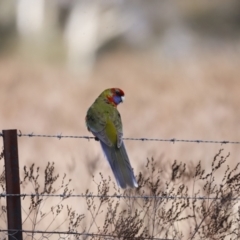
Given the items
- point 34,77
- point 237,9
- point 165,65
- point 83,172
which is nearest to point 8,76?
point 34,77

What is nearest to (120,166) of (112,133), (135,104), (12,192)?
(112,133)

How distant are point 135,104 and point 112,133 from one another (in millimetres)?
8167

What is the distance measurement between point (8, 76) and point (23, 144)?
4.73 metres

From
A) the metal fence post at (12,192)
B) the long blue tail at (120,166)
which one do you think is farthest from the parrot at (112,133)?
the metal fence post at (12,192)

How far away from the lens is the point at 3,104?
15.7m

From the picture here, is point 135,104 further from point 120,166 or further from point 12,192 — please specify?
point 12,192

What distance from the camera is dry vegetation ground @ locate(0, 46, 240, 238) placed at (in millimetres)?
11719

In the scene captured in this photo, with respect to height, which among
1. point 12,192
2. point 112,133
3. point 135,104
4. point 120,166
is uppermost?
point 135,104

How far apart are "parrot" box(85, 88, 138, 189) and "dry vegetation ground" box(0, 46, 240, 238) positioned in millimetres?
1122

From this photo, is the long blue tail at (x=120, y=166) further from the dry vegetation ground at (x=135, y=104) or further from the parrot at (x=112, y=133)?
the dry vegetation ground at (x=135, y=104)

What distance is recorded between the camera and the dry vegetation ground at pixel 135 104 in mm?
11719

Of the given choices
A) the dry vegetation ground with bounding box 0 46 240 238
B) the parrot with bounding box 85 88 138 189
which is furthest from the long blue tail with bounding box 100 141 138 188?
the dry vegetation ground with bounding box 0 46 240 238

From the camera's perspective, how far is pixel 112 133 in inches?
289

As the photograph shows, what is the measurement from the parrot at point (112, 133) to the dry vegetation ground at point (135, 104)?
3.68 ft
